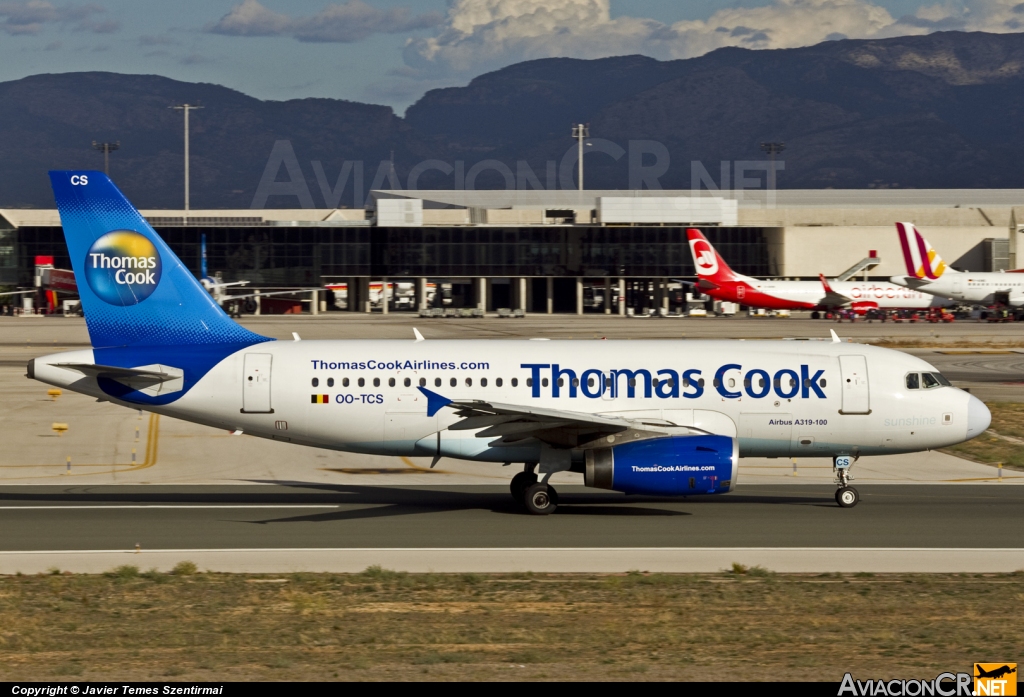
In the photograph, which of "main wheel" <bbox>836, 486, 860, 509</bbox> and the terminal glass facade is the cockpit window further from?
the terminal glass facade

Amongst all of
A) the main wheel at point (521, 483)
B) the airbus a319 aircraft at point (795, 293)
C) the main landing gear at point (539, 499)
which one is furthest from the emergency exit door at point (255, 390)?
the airbus a319 aircraft at point (795, 293)

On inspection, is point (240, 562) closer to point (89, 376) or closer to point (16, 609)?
point (16, 609)

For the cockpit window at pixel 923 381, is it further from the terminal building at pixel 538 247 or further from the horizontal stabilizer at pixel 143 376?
the terminal building at pixel 538 247

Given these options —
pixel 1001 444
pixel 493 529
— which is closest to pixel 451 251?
pixel 1001 444

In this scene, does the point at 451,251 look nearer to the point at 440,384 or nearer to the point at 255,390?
the point at 440,384

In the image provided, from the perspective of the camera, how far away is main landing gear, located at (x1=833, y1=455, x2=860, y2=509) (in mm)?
27686

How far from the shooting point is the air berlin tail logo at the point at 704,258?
11662cm

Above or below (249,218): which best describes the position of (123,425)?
below

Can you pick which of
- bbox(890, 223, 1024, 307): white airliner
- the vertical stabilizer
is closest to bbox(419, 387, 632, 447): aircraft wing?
the vertical stabilizer

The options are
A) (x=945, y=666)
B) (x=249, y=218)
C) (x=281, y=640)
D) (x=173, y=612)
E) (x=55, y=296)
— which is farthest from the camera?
(x=249, y=218)

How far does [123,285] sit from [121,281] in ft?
0.40

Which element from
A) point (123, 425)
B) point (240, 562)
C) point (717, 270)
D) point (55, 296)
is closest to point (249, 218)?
point (55, 296)

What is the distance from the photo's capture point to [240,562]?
2159cm

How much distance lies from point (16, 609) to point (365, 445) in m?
10.3
